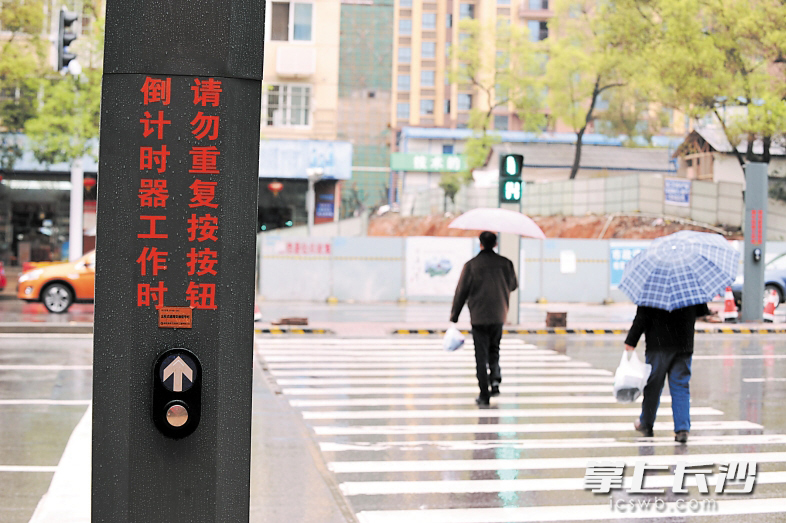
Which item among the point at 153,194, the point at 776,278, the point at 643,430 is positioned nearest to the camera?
the point at 153,194

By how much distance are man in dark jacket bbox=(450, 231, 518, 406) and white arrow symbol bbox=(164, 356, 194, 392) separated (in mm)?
7141

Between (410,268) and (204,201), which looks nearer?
(204,201)

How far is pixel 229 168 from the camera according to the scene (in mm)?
3455

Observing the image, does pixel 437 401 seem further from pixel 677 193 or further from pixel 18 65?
pixel 677 193

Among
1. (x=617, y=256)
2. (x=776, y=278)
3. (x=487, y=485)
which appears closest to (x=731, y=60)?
(x=617, y=256)

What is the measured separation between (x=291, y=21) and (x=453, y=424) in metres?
31.3

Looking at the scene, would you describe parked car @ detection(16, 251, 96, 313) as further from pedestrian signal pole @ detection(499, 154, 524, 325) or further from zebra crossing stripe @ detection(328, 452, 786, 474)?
zebra crossing stripe @ detection(328, 452, 786, 474)

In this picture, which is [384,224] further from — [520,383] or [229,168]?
[229,168]

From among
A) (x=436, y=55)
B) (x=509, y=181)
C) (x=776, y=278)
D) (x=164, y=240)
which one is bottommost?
(x=776, y=278)

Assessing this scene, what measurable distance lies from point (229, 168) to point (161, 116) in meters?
0.31

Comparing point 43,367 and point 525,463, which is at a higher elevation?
point 525,463

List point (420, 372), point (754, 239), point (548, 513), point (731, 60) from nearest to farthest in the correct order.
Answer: point (548, 513) < point (420, 372) < point (754, 239) < point (731, 60)

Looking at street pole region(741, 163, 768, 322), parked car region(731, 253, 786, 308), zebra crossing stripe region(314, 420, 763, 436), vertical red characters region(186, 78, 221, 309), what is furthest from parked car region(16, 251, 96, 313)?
vertical red characters region(186, 78, 221, 309)

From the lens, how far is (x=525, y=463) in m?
7.91
